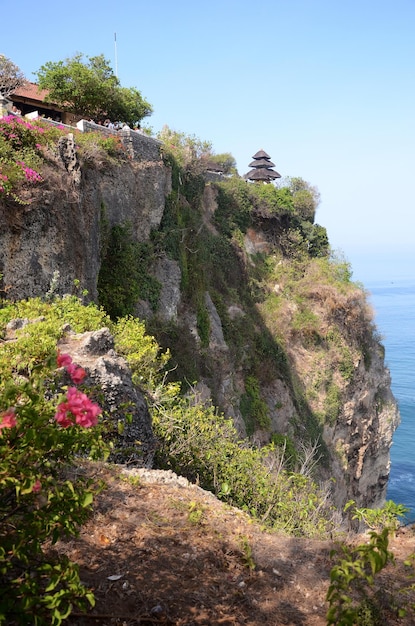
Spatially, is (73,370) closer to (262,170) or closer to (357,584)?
(357,584)

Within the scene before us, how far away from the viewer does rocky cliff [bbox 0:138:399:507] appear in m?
12.4

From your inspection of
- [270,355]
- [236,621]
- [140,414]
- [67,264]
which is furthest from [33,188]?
[270,355]

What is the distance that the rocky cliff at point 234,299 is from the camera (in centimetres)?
1238

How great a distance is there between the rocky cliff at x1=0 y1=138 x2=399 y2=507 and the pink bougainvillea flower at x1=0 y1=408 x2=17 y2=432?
899cm

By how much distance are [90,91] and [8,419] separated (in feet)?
65.1

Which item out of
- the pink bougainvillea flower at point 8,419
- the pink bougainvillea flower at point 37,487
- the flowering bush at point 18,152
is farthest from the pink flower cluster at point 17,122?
the pink bougainvillea flower at point 37,487

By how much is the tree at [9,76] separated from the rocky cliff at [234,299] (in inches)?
278

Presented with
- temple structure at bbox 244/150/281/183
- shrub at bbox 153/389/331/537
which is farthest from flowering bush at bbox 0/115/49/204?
temple structure at bbox 244/150/281/183

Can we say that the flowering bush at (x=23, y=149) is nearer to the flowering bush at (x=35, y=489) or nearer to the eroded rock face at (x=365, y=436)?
the flowering bush at (x=35, y=489)

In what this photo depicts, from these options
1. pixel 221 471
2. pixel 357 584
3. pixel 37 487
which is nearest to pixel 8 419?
pixel 37 487

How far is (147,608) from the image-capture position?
12.8 feet

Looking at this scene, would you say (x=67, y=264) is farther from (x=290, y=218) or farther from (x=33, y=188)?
(x=290, y=218)

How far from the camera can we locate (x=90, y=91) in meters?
19.6

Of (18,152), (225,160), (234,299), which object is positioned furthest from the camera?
(225,160)
